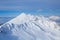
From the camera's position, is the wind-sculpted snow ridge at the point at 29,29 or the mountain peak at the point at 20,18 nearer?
the wind-sculpted snow ridge at the point at 29,29

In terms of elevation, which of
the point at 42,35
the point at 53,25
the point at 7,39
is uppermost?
the point at 53,25

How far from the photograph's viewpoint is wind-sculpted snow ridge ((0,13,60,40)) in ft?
15.2

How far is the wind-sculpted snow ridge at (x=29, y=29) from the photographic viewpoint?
463cm

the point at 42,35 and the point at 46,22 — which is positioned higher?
the point at 46,22

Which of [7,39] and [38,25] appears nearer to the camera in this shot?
[7,39]

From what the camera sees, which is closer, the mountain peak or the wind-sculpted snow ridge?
the wind-sculpted snow ridge

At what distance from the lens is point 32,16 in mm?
4879

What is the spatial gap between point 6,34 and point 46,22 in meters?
1.06

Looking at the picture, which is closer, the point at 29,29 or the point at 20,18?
the point at 29,29

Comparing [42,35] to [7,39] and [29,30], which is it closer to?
[29,30]

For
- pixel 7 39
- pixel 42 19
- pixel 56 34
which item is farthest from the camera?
pixel 42 19

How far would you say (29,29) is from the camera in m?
4.97

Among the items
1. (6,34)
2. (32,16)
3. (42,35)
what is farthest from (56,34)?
(6,34)

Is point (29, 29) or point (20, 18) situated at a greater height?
point (20, 18)
